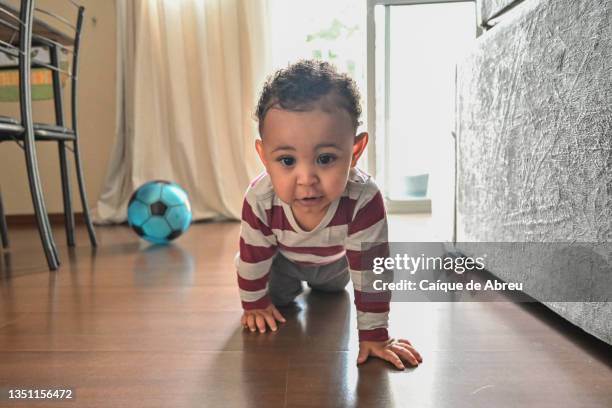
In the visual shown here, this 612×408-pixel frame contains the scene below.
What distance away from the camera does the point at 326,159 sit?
75 centimetres

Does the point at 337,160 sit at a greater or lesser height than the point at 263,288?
greater

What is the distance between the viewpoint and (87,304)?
3.68ft

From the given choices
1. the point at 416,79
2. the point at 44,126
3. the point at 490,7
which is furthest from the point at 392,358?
the point at 416,79

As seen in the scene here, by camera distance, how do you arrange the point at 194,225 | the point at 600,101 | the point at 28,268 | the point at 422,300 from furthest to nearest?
the point at 194,225, the point at 28,268, the point at 422,300, the point at 600,101

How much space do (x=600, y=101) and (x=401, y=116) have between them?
2.28 m

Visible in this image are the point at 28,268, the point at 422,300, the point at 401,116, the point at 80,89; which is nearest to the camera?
the point at 422,300

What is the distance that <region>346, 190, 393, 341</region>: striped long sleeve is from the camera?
2.67ft

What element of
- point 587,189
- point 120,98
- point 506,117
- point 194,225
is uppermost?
point 120,98

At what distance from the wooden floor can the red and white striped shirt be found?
0.08 m

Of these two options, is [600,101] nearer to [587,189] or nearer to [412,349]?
[587,189]

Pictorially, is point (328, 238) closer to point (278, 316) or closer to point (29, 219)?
point (278, 316)

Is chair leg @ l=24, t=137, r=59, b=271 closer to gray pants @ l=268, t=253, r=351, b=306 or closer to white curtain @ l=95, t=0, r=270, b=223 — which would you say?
gray pants @ l=268, t=253, r=351, b=306

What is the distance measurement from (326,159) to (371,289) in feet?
0.81

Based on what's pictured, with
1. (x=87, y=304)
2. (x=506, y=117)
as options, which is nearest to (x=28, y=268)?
(x=87, y=304)
